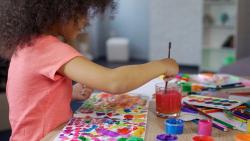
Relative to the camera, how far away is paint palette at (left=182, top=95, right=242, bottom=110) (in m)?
1.16

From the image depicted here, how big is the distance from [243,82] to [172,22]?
3006 millimetres

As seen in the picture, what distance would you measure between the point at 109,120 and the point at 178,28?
3525 mm

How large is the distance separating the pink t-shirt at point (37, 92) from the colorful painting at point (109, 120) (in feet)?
0.22

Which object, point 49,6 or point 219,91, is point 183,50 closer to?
point 219,91

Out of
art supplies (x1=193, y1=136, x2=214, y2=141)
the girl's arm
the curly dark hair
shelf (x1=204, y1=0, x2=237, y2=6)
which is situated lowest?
art supplies (x1=193, y1=136, x2=214, y2=141)

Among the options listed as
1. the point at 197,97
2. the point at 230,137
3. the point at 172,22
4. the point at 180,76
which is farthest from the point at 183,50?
the point at 230,137

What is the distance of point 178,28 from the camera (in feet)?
14.6

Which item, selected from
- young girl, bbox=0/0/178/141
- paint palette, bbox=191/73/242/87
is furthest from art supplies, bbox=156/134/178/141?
paint palette, bbox=191/73/242/87

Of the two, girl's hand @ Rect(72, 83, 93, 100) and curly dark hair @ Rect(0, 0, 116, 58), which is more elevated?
curly dark hair @ Rect(0, 0, 116, 58)

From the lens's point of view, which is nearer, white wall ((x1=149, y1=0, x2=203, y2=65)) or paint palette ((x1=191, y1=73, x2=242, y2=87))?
paint palette ((x1=191, y1=73, x2=242, y2=87))

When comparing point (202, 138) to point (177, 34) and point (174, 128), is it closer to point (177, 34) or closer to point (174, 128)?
point (174, 128)

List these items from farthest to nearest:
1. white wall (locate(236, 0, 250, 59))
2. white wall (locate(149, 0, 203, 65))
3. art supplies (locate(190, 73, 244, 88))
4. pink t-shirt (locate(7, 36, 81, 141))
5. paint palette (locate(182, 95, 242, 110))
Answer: white wall (locate(149, 0, 203, 65)), white wall (locate(236, 0, 250, 59)), art supplies (locate(190, 73, 244, 88)), paint palette (locate(182, 95, 242, 110)), pink t-shirt (locate(7, 36, 81, 141))

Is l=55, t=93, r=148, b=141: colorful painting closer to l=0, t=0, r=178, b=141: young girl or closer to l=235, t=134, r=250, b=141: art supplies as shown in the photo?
l=0, t=0, r=178, b=141: young girl

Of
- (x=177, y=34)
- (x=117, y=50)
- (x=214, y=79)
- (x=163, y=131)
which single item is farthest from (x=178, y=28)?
(x=163, y=131)
